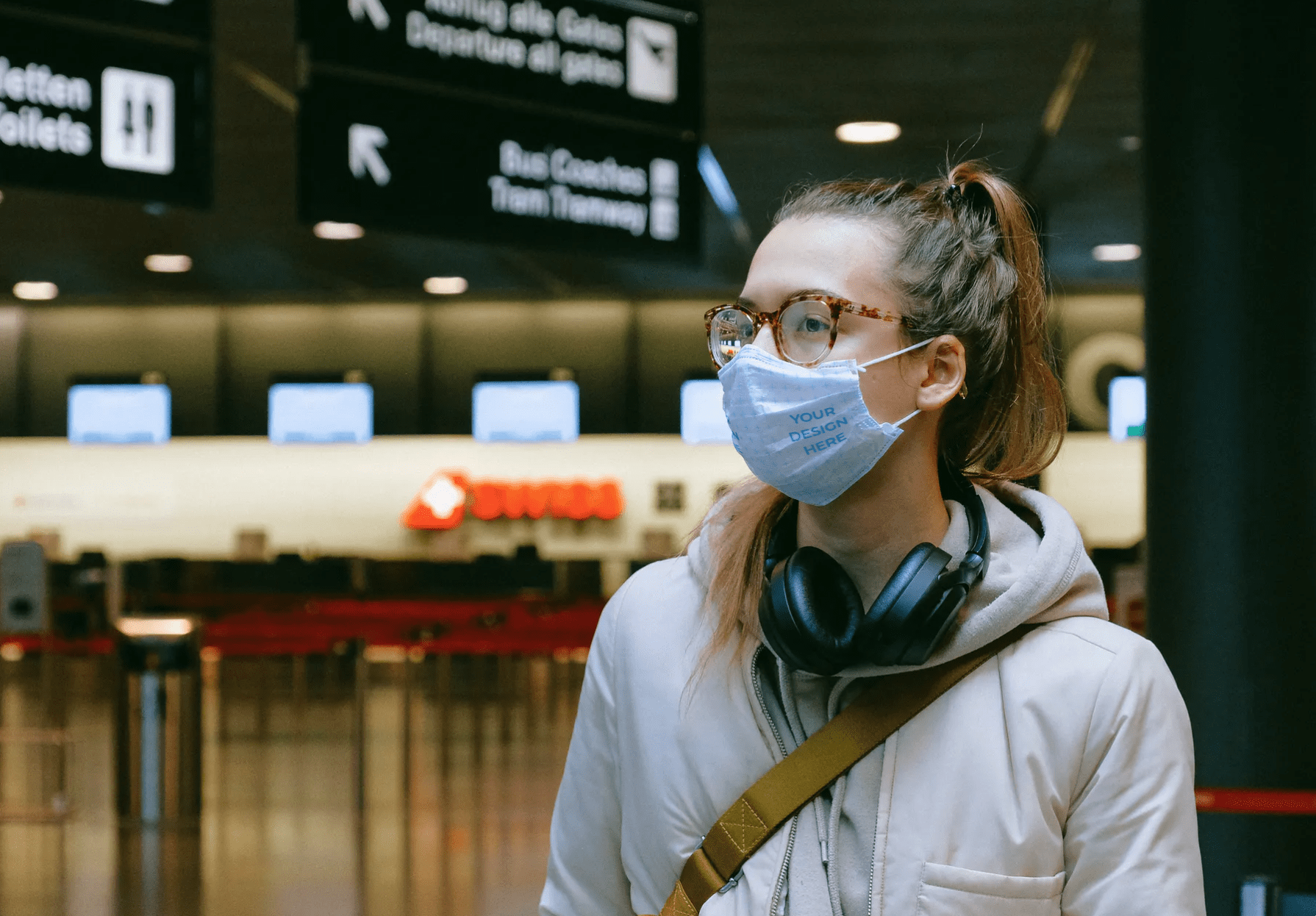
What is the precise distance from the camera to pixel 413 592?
13727mm

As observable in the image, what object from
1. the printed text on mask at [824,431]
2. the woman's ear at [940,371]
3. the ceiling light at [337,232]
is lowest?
the printed text on mask at [824,431]

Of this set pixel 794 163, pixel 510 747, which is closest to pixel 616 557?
pixel 510 747

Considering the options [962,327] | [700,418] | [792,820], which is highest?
[700,418]

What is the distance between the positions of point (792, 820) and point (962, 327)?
522 mm

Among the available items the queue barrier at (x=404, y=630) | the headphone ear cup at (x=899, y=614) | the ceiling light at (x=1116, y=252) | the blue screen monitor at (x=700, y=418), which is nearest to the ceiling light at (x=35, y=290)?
the queue barrier at (x=404, y=630)

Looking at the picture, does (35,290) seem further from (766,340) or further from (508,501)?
(766,340)

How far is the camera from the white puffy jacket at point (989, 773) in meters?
1.23

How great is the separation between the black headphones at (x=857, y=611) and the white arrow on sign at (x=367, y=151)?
2778mm

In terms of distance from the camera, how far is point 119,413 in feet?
47.7

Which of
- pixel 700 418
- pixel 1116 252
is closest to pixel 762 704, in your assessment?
pixel 1116 252

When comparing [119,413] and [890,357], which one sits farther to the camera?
[119,413]

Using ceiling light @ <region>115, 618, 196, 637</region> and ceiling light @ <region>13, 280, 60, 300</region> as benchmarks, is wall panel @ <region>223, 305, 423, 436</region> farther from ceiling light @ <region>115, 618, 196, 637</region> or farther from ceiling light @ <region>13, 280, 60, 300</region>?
ceiling light @ <region>115, 618, 196, 637</region>

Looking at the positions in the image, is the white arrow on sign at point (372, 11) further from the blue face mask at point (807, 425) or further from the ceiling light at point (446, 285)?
the ceiling light at point (446, 285)

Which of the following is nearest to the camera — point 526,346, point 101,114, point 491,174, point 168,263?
point 101,114
